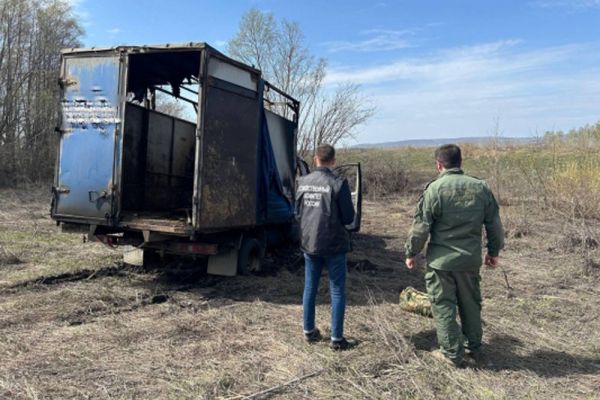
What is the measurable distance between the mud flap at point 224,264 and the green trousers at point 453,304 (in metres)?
3.57

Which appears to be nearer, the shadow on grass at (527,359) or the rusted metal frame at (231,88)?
the shadow on grass at (527,359)

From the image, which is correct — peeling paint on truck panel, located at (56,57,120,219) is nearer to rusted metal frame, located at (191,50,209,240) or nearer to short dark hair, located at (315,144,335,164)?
rusted metal frame, located at (191,50,209,240)

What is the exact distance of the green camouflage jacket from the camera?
425 centimetres

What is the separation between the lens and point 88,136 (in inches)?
268

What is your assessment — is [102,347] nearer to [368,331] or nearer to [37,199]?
[368,331]

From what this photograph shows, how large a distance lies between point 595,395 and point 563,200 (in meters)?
10.1

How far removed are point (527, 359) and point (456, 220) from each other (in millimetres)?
1578

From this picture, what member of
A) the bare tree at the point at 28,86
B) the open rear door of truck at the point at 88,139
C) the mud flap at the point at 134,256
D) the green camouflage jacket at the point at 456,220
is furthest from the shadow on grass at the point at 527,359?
the bare tree at the point at 28,86

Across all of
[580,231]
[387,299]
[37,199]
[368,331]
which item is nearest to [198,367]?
[368,331]

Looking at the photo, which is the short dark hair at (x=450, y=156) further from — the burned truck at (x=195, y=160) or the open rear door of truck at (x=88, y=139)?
the open rear door of truck at (x=88, y=139)

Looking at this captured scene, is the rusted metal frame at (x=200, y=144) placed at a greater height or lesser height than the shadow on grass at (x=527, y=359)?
greater

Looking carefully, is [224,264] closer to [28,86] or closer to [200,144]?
[200,144]

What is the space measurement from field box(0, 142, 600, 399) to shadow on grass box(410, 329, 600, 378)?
0.02m

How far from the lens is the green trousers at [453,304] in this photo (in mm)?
4320
